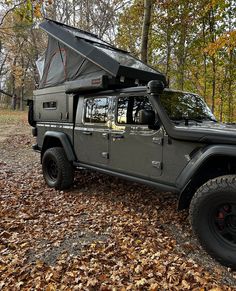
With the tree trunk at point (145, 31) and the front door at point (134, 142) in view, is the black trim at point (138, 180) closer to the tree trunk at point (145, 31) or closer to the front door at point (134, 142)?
the front door at point (134, 142)

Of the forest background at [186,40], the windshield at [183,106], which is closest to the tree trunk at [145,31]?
the forest background at [186,40]

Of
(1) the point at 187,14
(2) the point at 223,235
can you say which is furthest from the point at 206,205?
(1) the point at 187,14

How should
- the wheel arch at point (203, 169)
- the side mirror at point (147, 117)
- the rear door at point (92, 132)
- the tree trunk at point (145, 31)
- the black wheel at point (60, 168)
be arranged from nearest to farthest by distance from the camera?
the wheel arch at point (203, 169) → the side mirror at point (147, 117) → the rear door at point (92, 132) → the black wheel at point (60, 168) → the tree trunk at point (145, 31)

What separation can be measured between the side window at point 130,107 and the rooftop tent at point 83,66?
1.41 feet

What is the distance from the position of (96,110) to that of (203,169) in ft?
7.39

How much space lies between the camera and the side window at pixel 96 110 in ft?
14.5

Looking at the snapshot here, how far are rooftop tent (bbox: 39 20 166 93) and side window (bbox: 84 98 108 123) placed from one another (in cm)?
27

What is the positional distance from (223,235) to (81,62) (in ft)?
12.2

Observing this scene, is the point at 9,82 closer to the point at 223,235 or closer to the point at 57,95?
the point at 57,95

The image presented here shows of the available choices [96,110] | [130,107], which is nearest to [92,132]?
[96,110]

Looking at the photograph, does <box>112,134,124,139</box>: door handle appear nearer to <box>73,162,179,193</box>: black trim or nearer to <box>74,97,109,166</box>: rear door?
<box>74,97,109,166</box>: rear door

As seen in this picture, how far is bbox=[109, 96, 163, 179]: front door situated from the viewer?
11.6ft

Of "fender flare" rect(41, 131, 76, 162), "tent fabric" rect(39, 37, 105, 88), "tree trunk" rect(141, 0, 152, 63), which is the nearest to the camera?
"tent fabric" rect(39, 37, 105, 88)

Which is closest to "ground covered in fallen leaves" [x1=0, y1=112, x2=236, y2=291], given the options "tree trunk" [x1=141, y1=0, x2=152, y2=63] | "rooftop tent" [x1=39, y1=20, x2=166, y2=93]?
"rooftop tent" [x1=39, y1=20, x2=166, y2=93]
